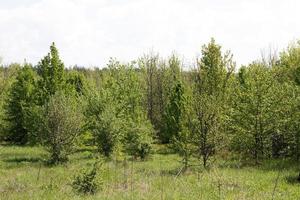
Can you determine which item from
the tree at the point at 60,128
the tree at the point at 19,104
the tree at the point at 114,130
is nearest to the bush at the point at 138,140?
the tree at the point at 114,130

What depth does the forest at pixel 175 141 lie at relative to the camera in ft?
43.2

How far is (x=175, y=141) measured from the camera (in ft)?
86.0

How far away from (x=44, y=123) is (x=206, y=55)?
16.2 metres

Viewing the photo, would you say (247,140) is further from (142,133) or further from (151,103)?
(151,103)

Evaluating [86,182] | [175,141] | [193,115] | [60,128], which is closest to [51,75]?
[60,128]

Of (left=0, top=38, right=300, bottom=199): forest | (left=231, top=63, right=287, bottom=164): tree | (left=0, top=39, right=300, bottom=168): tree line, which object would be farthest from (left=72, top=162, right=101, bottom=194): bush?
(left=231, top=63, right=287, bottom=164): tree

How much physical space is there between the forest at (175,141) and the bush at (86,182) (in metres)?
0.03

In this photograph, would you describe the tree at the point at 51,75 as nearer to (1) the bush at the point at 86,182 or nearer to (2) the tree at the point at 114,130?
(2) the tree at the point at 114,130

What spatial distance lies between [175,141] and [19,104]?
87.0 feet

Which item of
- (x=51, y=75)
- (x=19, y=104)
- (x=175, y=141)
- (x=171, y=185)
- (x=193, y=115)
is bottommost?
(x=171, y=185)

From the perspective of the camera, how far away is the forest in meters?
13.2

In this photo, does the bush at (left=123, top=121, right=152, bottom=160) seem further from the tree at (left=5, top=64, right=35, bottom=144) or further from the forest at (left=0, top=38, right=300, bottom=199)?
the tree at (left=5, top=64, right=35, bottom=144)

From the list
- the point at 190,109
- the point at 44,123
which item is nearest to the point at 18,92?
the point at 44,123

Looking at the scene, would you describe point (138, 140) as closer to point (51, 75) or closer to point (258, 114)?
point (258, 114)
